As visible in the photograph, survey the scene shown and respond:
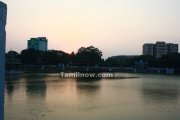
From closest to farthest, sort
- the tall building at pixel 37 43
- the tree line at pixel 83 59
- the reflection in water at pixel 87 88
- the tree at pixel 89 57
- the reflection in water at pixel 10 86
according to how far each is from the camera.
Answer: the reflection in water at pixel 10 86
the reflection in water at pixel 87 88
the tree line at pixel 83 59
the tree at pixel 89 57
the tall building at pixel 37 43

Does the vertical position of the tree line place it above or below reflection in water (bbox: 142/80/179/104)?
above

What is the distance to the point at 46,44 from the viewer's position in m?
173

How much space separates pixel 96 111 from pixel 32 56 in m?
86.3

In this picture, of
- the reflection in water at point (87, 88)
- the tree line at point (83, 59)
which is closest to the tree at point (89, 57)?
the tree line at point (83, 59)

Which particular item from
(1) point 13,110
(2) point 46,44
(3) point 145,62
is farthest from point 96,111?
(2) point 46,44

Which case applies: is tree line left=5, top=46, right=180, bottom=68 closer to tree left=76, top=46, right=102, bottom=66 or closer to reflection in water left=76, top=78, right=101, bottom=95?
tree left=76, top=46, right=102, bottom=66

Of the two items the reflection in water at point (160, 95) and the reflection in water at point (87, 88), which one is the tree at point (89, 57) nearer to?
the reflection in water at point (87, 88)

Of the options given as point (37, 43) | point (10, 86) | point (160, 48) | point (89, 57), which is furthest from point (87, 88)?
point (160, 48)

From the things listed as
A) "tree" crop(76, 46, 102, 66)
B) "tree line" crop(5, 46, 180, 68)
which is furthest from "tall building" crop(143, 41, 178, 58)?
"tree" crop(76, 46, 102, 66)

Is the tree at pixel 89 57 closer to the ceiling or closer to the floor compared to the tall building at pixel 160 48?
closer to the floor

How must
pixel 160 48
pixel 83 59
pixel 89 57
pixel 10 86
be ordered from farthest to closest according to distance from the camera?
pixel 160 48
pixel 89 57
pixel 83 59
pixel 10 86

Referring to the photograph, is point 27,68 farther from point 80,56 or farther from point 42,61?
point 80,56

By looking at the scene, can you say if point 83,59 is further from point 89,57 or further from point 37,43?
point 37,43

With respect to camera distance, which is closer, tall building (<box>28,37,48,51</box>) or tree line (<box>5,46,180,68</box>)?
tree line (<box>5,46,180,68</box>)
